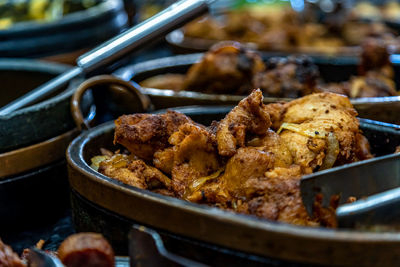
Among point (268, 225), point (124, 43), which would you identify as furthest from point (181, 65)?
point (268, 225)

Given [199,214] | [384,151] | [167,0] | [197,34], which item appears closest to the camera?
[199,214]

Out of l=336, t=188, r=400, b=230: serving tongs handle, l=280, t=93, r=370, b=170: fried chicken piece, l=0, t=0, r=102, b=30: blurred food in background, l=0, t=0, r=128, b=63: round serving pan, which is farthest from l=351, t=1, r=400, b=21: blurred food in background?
l=336, t=188, r=400, b=230: serving tongs handle

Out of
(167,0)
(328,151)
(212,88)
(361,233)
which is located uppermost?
(361,233)

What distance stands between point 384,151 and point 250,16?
3456 mm

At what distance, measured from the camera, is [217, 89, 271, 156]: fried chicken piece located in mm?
1572

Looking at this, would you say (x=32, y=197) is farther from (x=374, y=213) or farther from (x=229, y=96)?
(x=374, y=213)

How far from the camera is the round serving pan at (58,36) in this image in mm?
3434

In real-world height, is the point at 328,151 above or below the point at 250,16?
above

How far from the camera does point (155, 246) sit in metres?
1.29

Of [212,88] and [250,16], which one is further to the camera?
[250,16]

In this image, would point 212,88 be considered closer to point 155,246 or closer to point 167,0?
point 155,246

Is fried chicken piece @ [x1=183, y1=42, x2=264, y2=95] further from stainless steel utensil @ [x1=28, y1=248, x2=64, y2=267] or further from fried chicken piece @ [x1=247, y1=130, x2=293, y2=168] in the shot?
stainless steel utensil @ [x1=28, y1=248, x2=64, y2=267]

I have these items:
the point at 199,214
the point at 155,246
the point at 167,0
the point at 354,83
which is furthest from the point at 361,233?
the point at 167,0

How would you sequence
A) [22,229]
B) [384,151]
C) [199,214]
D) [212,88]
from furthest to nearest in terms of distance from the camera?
1. [212,88]
2. [22,229]
3. [384,151]
4. [199,214]
